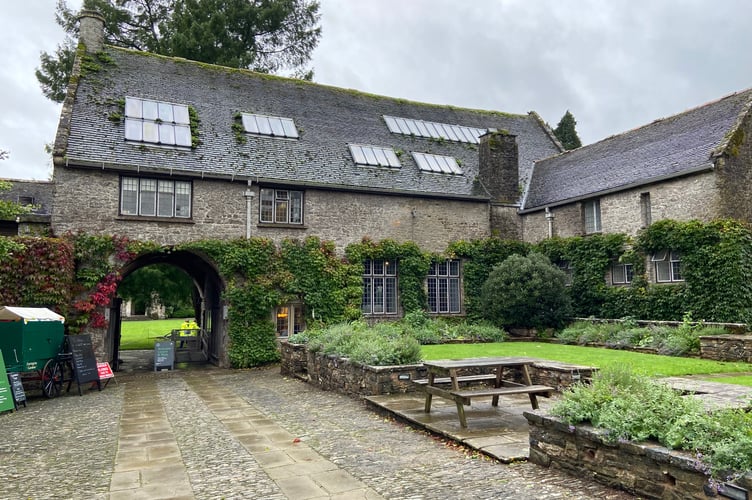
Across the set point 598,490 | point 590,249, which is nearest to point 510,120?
point 590,249

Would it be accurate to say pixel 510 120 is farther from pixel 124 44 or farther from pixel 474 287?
pixel 124 44

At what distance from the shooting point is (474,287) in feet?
69.8

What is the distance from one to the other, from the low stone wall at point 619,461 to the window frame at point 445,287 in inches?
585

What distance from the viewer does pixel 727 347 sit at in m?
13.1

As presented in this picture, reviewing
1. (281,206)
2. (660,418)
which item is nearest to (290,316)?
(281,206)

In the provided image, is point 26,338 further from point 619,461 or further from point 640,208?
point 640,208

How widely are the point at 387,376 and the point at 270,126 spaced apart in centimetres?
1338

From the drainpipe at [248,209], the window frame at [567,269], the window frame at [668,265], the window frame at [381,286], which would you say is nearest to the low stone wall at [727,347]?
the window frame at [668,265]

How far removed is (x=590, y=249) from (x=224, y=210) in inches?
522

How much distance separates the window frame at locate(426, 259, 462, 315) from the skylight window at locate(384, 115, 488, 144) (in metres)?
6.40

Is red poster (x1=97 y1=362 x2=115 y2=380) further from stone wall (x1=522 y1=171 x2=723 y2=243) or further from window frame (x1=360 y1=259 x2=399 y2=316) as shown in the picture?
stone wall (x1=522 y1=171 x2=723 y2=243)

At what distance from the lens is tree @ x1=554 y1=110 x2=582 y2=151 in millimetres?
38297

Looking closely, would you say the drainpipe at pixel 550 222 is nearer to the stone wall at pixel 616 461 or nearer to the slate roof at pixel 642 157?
the slate roof at pixel 642 157

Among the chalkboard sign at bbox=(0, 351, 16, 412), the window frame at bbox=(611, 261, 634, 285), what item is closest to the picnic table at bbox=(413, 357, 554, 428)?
the chalkboard sign at bbox=(0, 351, 16, 412)
